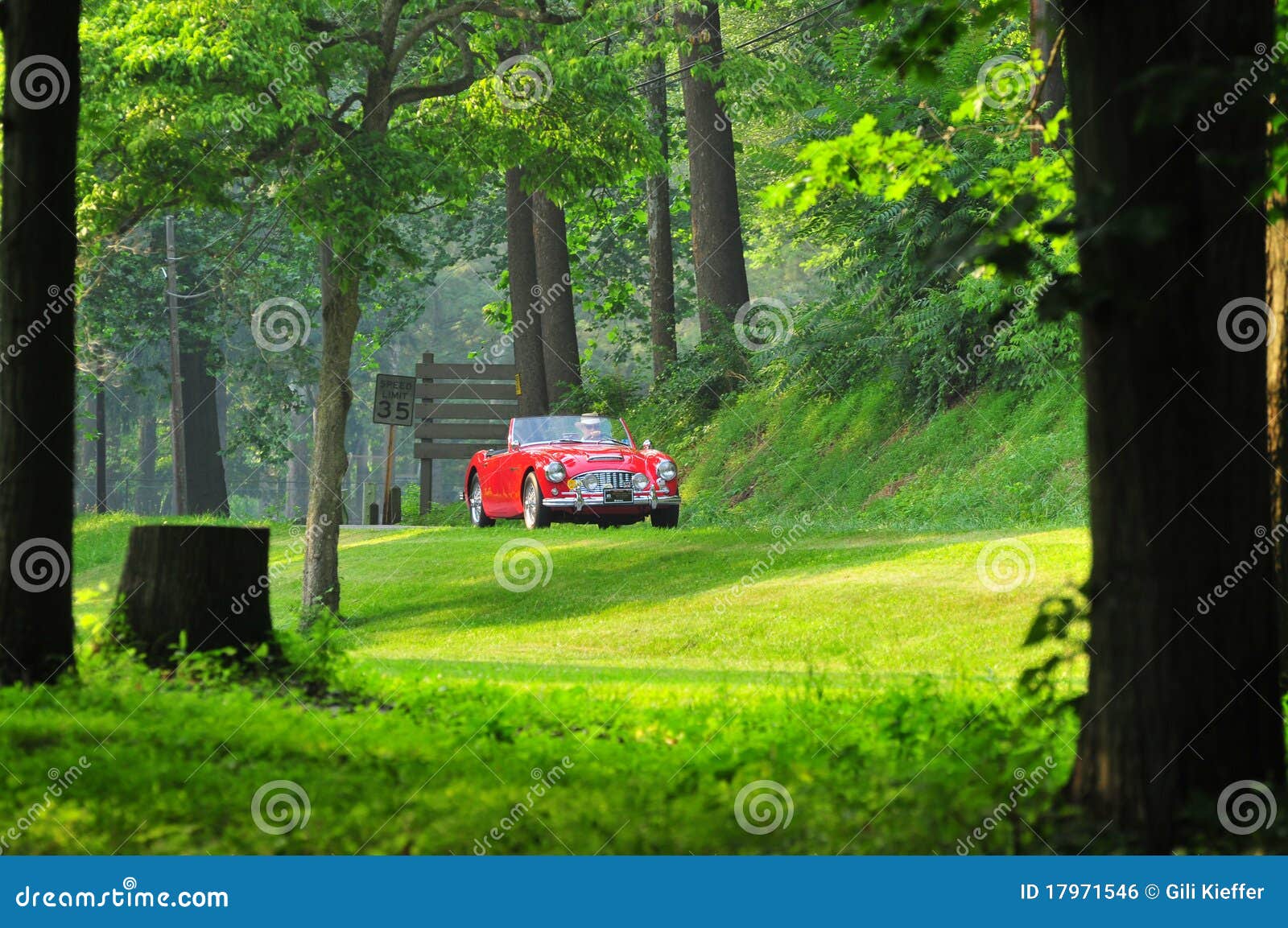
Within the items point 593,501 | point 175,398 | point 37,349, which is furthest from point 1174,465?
point 175,398

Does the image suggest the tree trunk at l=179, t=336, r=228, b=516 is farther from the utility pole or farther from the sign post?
the sign post

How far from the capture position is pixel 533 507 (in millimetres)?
23531

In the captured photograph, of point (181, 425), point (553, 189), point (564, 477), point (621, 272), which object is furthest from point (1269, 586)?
point (621, 272)

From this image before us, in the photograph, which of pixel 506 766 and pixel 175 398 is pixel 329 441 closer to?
pixel 506 766

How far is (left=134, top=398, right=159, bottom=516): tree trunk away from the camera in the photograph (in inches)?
2928

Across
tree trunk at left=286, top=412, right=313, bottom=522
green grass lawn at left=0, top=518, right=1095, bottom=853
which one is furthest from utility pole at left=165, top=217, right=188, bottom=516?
green grass lawn at left=0, top=518, right=1095, bottom=853

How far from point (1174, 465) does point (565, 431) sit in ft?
61.5

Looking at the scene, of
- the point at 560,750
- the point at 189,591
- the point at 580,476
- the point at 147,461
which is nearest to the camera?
the point at 560,750

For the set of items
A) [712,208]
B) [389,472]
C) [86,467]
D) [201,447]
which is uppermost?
[712,208]

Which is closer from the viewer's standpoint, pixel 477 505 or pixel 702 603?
pixel 702 603

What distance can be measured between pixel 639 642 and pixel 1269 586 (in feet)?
32.7

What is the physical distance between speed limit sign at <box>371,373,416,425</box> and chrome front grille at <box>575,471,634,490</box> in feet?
20.7

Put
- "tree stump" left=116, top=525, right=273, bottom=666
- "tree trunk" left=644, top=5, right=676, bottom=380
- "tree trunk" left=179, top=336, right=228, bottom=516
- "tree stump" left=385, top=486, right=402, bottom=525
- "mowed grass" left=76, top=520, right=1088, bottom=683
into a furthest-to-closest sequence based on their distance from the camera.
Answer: "tree trunk" left=179, top=336, right=228, bottom=516 → "tree trunk" left=644, top=5, right=676, bottom=380 → "tree stump" left=385, top=486, right=402, bottom=525 → "mowed grass" left=76, top=520, right=1088, bottom=683 → "tree stump" left=116, top=525, right=273, bottom=666

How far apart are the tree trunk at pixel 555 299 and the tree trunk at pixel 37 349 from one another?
2529 centimetres
